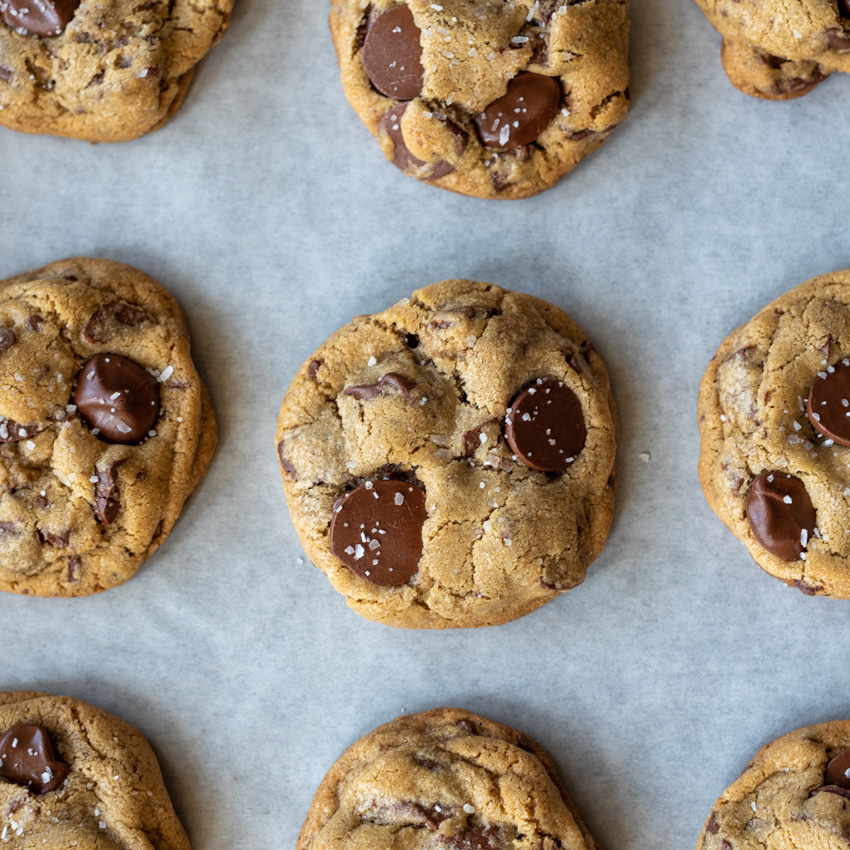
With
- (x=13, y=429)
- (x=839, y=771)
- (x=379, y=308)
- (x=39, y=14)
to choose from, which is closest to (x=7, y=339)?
(x=13, y=429)

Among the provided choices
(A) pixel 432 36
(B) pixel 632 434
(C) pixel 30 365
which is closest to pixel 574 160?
(A) pixel 432 36

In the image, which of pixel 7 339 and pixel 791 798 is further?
pixel 7 339

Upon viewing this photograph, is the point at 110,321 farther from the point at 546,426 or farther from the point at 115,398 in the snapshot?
the point at 546,426

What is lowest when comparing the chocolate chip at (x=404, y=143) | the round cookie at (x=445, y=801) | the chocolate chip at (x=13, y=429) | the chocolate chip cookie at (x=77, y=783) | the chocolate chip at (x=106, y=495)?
the chocolate chip cookie at (x=77, y=783)

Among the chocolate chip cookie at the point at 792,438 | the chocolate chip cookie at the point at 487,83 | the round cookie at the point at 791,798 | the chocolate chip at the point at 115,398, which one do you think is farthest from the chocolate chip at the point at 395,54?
the round cookie at the point at 791,798

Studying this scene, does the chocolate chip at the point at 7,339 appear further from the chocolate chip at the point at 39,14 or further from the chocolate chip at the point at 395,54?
the chocolate chip at the point at 395,54
